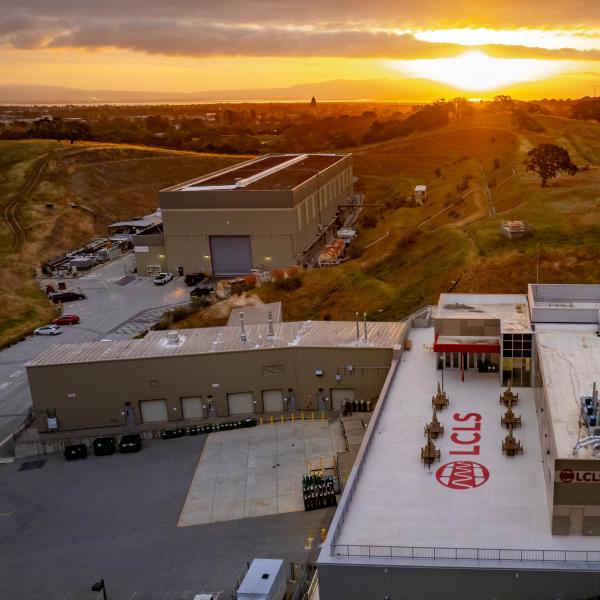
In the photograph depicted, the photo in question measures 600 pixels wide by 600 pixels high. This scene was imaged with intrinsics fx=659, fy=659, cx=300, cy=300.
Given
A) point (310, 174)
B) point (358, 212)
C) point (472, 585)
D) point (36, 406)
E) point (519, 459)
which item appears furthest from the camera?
point (358, 212)

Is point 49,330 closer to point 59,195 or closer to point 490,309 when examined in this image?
point 490,309

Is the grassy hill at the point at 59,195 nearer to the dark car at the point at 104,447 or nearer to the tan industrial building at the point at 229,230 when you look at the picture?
the tan industrial building at the point at 229,230

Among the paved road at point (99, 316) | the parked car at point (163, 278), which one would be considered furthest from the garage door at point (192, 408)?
the parked car at point (163, 278)

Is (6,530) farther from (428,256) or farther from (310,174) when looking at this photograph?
(310,174)

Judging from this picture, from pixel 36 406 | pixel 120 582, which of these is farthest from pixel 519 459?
pixel 36 406

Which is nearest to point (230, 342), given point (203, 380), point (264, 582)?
point (203, 380)

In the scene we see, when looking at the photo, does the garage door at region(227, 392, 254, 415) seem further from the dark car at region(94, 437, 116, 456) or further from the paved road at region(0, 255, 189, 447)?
the paved road at region(0, 255, 189, 447)
